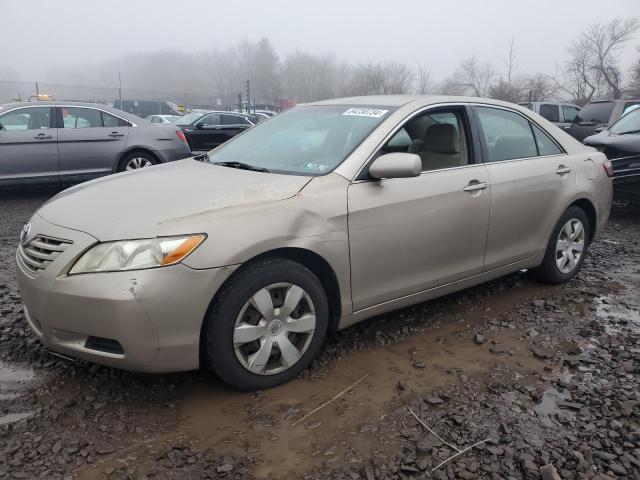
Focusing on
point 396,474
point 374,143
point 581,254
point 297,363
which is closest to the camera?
point 396,474

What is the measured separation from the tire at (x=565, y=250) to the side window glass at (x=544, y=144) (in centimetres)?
49

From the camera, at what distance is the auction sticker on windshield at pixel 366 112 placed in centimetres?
349

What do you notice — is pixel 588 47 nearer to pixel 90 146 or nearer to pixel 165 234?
pixel 90 146

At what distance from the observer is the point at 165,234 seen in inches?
99.2

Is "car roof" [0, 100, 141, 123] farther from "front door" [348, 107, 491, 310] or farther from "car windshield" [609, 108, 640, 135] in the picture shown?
"car windshield" [609, 108, 640, 135]

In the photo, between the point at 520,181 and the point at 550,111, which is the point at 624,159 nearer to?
the point at 520,181

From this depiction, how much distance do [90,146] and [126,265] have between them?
6355 millimetres

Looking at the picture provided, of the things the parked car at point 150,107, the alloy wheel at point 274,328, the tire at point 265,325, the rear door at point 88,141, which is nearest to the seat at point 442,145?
the tire at point 265,325

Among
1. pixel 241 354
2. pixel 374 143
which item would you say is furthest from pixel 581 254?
pixel 241 354

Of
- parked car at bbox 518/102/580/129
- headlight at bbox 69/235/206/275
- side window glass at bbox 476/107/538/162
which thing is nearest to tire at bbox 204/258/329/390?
headlight at bbox 69/235/206/275

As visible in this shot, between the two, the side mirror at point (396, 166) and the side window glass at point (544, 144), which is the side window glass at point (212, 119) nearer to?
the side window glass at point (544, 144)

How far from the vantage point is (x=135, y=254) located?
2490 mm

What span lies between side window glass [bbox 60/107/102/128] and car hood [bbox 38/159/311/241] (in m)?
5.36

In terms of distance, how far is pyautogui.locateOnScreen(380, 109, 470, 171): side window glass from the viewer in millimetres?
3623
